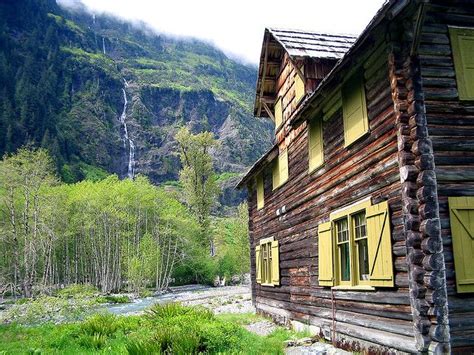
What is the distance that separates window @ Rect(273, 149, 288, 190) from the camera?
49.9 feet

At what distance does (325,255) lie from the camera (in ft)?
35.8

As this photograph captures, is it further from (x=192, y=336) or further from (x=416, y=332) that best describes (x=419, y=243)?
(x=192, y=336)

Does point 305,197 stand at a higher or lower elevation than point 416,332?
higher

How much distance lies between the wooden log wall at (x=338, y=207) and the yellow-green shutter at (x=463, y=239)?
853 millimetres

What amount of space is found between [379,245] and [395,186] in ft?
3.82

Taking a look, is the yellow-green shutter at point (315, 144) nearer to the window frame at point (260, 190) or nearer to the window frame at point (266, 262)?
the window frame at point (266, 262)

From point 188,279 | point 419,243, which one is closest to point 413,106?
point 419,243

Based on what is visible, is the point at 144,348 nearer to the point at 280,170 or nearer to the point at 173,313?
the point at 173,313

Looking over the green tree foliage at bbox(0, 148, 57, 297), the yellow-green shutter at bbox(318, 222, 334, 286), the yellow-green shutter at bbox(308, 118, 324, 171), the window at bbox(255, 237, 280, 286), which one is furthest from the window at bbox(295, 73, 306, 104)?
the green tree foliage at bbox(0, 148, 57, 297)

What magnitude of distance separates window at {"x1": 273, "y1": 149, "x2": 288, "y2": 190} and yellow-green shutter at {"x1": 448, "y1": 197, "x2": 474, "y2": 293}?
322 inches

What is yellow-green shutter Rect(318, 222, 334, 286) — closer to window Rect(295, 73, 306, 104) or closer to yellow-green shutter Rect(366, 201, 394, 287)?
yellow-green shutter Rect(366, 201, 394, 287)

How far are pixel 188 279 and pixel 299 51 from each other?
1754 inches

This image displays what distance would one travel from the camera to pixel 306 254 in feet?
41.9

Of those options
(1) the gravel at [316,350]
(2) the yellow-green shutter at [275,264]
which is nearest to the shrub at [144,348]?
(1) the gravel at [316,350]
